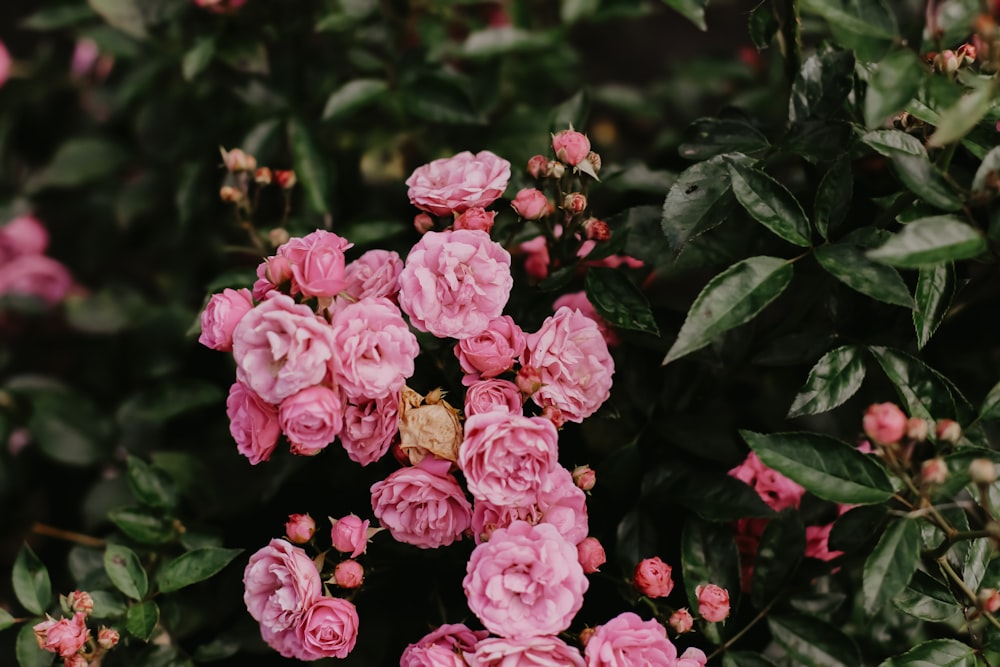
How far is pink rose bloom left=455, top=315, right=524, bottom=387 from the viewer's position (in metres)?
0.93

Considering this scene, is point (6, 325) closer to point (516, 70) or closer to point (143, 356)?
point (143, 356)

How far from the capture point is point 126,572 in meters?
1.09

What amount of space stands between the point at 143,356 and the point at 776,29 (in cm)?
133

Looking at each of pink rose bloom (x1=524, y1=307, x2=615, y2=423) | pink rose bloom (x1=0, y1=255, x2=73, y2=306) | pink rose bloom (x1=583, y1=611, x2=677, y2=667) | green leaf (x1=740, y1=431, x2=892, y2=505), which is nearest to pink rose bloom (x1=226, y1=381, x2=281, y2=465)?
pink rose bloom (x1=524, y1=307, x2=615, y2=423)

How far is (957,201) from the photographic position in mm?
852

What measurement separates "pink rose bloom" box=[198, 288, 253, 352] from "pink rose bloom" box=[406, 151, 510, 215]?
240 mm

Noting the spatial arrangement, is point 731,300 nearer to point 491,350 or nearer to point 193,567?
point 491,350

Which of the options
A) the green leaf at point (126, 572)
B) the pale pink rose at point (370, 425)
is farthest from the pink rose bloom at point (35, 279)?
the pale pink rose at point (370, 425)

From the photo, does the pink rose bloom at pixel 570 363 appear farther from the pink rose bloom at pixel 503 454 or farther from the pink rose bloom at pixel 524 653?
the pink rose bloom at pixel 524 653

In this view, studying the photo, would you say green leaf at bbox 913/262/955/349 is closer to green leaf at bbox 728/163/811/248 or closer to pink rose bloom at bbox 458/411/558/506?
green leaf at bbox 728/163/811/248

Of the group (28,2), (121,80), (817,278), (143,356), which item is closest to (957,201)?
(817,278)

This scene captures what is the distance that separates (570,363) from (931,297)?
418 mm

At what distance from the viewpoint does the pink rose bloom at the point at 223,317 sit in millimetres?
923

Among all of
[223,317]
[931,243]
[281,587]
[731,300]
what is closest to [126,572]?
[281,587]
